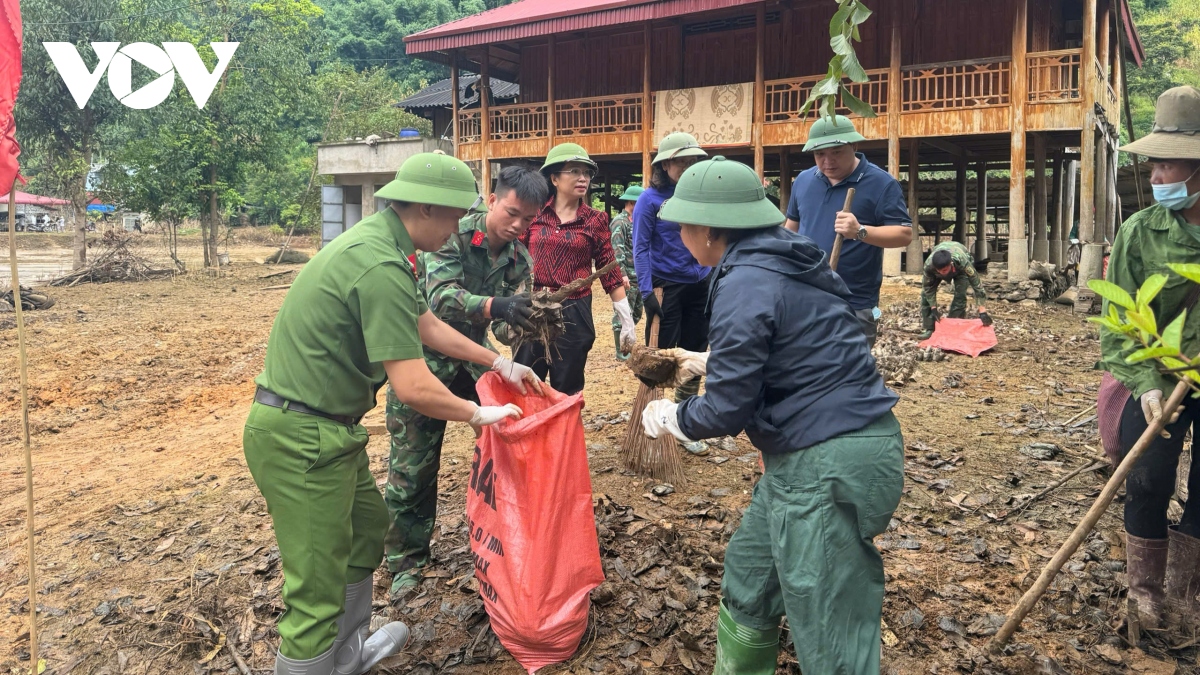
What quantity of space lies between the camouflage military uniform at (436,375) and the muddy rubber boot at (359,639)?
47 cm

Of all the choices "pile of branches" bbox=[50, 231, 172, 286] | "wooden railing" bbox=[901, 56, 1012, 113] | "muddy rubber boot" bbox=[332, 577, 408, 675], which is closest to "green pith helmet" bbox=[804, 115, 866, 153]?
"muddy rubber boot" bbox=[332, 577, 408, 675]

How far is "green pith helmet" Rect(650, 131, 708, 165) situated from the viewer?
4273 mm

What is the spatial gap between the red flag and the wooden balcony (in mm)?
8202

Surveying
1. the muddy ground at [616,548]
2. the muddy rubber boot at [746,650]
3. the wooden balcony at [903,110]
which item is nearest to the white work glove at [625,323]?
the muddy ground at [616,548]

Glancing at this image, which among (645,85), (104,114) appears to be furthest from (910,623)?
(104,114)

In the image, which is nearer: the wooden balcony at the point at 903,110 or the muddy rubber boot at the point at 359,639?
the muddy rubber boot at the point at 359,639

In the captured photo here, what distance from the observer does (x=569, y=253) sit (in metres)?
4.31

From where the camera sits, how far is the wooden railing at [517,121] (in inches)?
573

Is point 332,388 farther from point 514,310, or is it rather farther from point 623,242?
point 623,242

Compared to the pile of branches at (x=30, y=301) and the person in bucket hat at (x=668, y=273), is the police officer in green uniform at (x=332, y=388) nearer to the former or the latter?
the person in bucket hat at (x=668, y=273)

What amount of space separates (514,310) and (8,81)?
204 centimetres

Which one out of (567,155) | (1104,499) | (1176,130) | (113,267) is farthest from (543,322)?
(113,267)

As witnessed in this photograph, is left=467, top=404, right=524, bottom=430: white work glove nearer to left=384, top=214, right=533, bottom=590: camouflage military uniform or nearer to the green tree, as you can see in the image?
left=384, top=214, right=533, bottom=590: camouflage military uniform

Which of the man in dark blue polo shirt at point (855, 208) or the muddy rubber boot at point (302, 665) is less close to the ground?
the man in dark blue polo shirt at point (855, 208)
